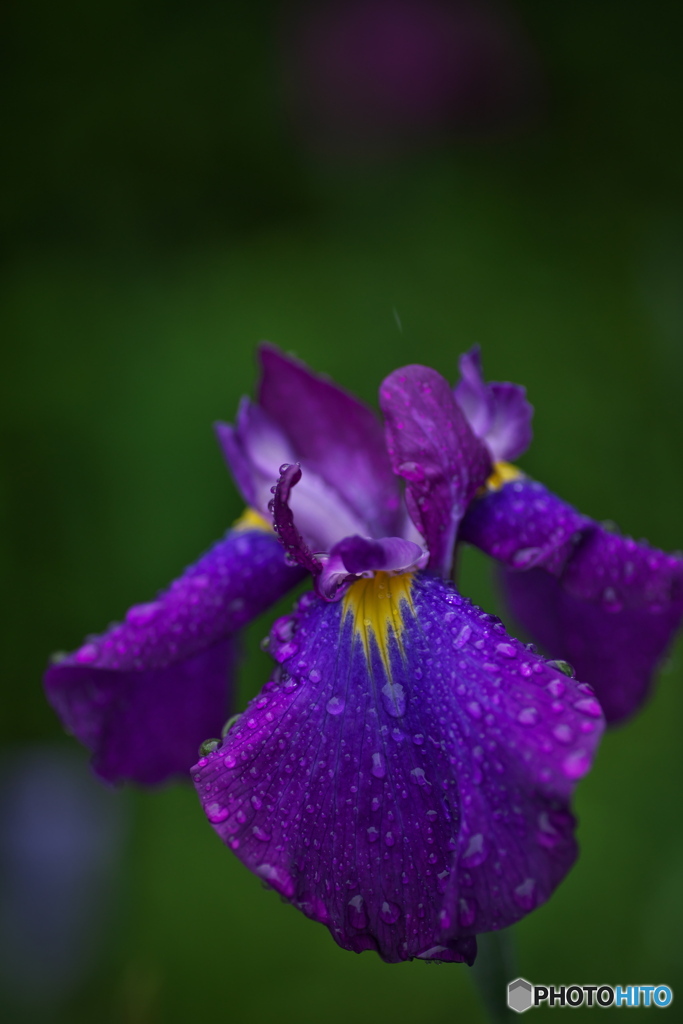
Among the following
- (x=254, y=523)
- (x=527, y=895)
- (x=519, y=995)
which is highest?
(x=254, y=523)

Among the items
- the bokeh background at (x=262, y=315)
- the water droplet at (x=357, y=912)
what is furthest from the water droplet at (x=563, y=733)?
the bokeh background at (x=262, y=315)

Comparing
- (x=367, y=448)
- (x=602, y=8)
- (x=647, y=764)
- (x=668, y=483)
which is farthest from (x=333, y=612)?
(x=602, y=8)

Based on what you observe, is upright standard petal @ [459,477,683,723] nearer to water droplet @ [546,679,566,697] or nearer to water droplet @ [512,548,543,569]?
water droplet @ [512,548,543,569]

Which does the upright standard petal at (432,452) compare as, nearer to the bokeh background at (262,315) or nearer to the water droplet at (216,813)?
the water droplet at (216,813)

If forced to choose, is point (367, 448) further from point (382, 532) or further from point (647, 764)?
point (647, 764)

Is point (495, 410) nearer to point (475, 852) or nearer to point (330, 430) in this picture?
point (330, 430)

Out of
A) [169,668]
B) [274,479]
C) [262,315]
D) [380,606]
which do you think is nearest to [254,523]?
[274,479]
